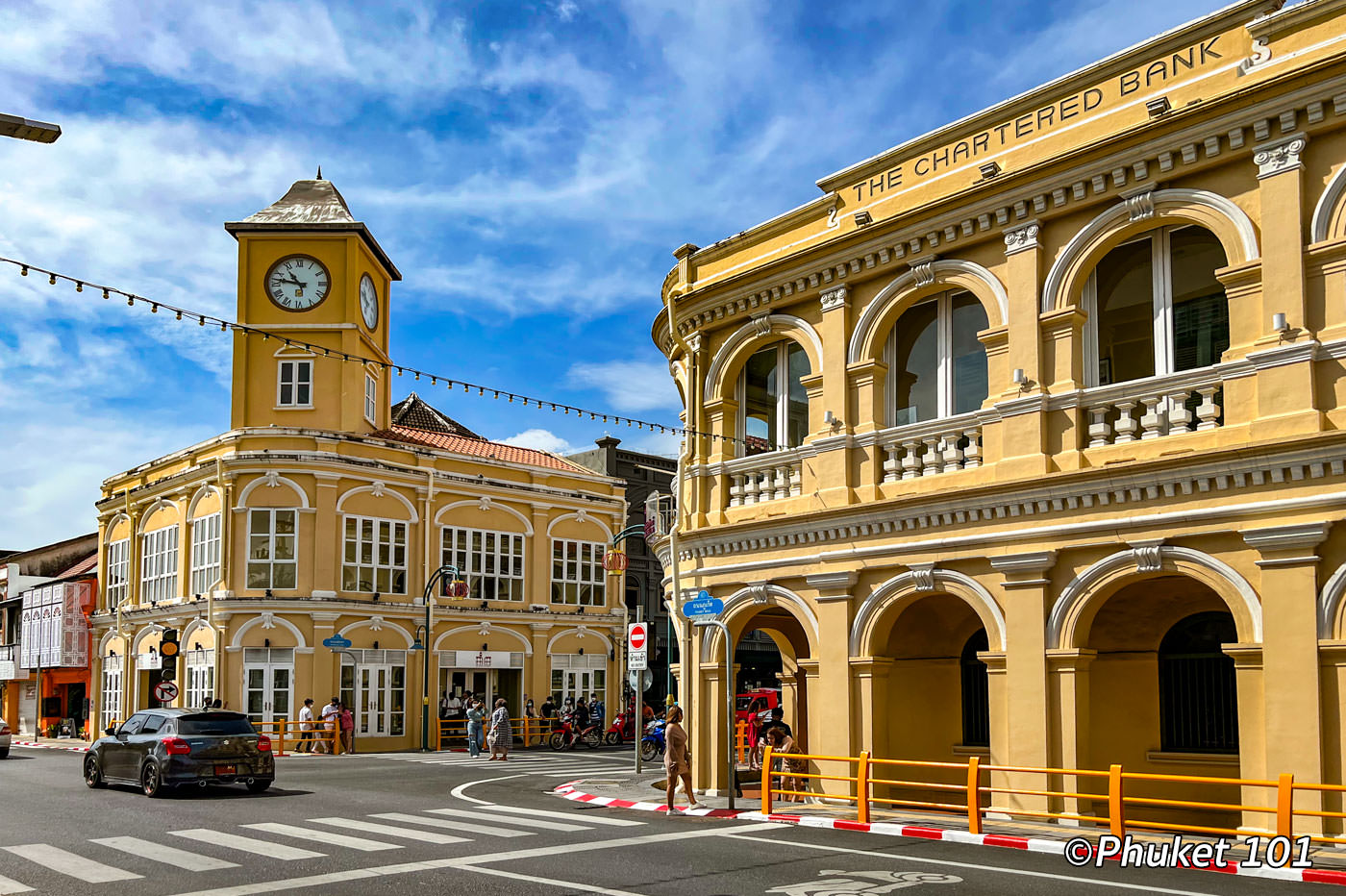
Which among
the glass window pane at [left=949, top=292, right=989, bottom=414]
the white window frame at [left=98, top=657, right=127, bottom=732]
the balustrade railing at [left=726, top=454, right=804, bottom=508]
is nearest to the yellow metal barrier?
the balustrade railing at [left=726, top=454, right=804, bottom=508]

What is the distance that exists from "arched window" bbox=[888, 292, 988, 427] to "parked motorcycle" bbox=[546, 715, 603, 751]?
72.4 ft

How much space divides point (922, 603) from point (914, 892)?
8130 millimetres

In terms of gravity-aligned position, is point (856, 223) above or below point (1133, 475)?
above

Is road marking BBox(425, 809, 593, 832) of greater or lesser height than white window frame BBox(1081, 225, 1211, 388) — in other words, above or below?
below

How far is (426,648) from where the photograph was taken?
3725cm

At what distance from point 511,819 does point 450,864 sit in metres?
4.42

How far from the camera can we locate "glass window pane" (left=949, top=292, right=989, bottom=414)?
57.4 feet

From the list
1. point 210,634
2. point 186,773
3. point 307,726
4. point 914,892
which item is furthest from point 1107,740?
point 210,634

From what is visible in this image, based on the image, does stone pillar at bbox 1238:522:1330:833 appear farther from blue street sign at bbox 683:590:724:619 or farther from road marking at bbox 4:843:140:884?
road marking at bbox 4:843:140:884

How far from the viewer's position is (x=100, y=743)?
2186 cm

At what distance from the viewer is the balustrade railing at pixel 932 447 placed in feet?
55.2

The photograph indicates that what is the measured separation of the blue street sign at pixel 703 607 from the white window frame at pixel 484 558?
22.4m

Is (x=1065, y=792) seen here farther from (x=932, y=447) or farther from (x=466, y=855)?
(x=466, y=855)

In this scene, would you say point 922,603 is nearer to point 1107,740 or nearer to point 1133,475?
point 1107,740
